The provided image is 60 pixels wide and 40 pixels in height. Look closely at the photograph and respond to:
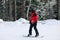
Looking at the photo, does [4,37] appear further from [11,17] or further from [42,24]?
[11,17]

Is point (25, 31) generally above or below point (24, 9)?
above

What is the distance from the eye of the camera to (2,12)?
28.4 meters

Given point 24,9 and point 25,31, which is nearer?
point 25,31

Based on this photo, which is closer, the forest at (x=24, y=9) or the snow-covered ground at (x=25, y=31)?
the snow-covered ground at (x=25, y=31)

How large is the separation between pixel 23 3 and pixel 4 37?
14.1 m

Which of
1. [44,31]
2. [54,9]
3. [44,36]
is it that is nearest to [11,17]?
[54,9]

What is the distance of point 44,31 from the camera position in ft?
49.0

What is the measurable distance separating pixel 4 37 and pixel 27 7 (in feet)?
50.6

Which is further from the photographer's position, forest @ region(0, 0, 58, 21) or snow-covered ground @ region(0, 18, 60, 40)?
forest @ region(0, 0, 58, 21)

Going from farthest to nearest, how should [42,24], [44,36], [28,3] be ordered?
[28,3]
[42,24]
[44,36]

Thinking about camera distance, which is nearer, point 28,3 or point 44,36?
point 44,36

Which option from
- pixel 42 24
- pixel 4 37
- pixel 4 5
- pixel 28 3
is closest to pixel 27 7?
Result: pixel 28 3

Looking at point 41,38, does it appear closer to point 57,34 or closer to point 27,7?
point 57,34

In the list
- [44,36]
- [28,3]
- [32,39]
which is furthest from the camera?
[28,3]
